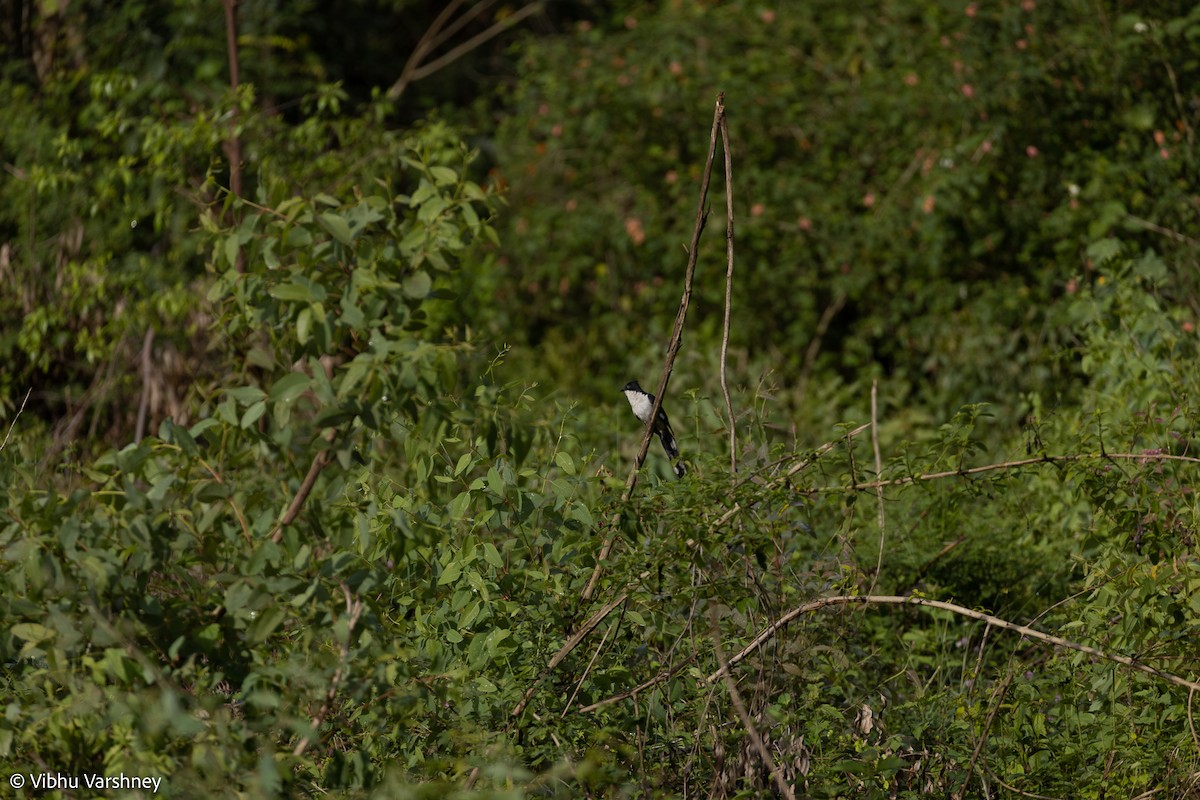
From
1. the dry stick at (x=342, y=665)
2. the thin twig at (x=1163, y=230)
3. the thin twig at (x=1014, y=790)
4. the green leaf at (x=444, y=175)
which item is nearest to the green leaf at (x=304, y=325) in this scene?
the green leaf at (x=444, y=175)

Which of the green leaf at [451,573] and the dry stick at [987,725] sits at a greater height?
the green leaf at [451,573]

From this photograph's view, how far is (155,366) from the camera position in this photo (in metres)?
6.44

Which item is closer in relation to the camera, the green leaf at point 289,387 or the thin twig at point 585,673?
the green leaf at point 289,387

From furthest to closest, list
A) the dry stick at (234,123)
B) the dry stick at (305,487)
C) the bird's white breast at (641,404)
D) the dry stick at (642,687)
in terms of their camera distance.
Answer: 1. the dry stick at (234,123)
2. the bird's white breast at (641,404)
3. the dry stick at (642,687)
4. the dry stick at (305,487)

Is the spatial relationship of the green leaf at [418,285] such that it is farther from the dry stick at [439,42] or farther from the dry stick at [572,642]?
the dry stick at [439,42]

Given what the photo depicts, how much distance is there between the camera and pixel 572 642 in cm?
295

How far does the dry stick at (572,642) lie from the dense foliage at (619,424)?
0.02 metres

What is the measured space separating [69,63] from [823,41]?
16.3ft

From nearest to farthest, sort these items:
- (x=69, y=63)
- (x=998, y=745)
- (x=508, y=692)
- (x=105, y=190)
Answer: (x=508, y=692), (x=998, y=745), (x=105, y=190), (x=69, y=63)

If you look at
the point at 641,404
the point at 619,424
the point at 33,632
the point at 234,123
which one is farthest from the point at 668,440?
the point at 234,123

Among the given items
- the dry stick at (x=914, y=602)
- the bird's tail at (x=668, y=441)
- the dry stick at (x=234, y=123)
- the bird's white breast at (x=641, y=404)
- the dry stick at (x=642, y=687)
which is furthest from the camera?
the dry stick at (x=234, y=123)

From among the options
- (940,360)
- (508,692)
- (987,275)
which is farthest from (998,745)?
(987,275)

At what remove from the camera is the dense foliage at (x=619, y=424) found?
8.16 feet

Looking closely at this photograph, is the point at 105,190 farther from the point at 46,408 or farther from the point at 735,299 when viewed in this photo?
the point at 735,299
